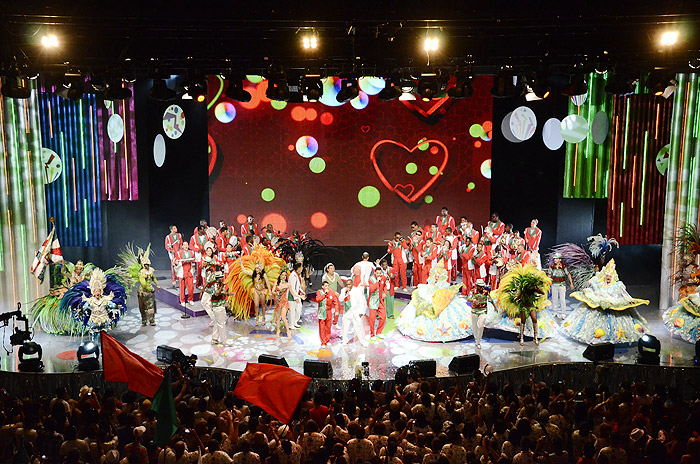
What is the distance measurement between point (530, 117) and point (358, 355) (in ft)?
26.7

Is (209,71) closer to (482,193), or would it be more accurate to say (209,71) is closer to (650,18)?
(650,18)

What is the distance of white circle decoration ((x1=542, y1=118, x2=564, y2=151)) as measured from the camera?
1454 centimetres

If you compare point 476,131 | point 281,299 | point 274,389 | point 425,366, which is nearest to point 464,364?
point 425,366

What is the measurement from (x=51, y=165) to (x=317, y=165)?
6.25m

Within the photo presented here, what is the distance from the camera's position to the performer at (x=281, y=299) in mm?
10609

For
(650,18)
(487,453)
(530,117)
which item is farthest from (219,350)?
(530,117)

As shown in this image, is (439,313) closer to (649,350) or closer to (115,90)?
(649,350)

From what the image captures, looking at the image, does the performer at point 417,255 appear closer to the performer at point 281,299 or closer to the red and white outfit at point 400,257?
the red and white outfit at point 400,257

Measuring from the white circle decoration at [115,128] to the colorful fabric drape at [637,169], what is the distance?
11.1 m

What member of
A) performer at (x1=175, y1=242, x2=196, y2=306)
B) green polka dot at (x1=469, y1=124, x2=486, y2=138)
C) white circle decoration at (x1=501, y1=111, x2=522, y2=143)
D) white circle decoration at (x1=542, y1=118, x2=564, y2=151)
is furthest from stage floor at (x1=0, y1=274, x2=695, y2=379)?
green polka dot at (x1=469, y1=124, x2=486, y2=138)

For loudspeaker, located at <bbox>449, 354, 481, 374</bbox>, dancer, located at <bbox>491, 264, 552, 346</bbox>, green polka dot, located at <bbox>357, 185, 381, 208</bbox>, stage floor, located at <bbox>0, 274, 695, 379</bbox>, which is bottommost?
stage floor, located at <bbox>0, 274, 695, 379</bbox>

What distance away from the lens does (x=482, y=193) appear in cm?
1648

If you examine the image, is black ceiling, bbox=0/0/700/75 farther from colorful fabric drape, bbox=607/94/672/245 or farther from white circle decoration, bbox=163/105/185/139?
white circle decoration, bbox=163/105/185/139

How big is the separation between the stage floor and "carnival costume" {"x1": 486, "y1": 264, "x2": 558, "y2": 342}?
18cm
